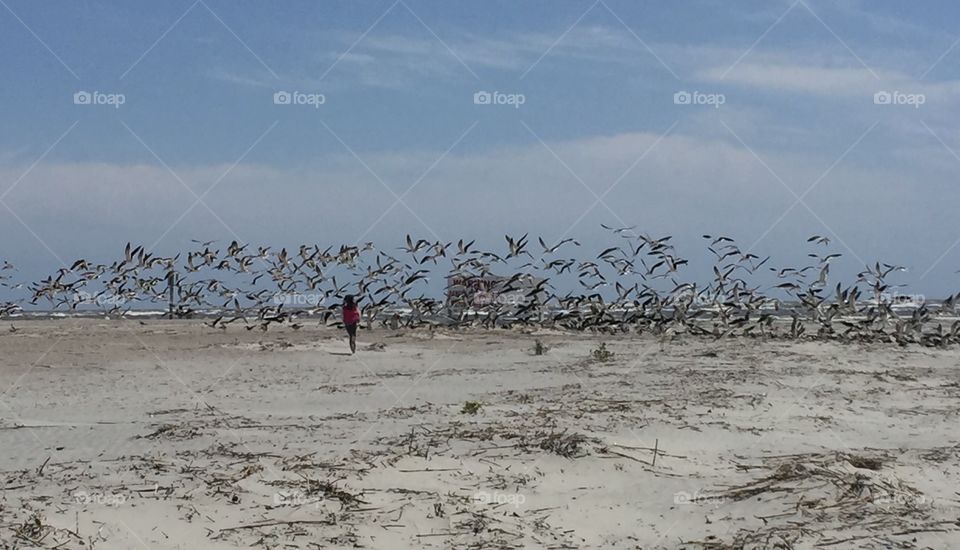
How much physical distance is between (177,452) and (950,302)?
21469 mm

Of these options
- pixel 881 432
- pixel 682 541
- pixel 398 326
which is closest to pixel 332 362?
pixel 398 326

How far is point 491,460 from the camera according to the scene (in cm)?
916

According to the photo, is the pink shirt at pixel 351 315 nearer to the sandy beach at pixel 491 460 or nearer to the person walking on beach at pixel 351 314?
the person walking on beach at pixel 351 314

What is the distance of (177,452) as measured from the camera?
9875mm

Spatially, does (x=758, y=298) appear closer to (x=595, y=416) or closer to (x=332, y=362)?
(x=332, y=362)

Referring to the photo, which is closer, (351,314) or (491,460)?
(491,460)

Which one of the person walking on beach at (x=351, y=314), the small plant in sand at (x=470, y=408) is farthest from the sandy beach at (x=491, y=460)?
the person walking on beach at (x=351, y=314)

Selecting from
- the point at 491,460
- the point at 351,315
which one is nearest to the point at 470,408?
the point at 491,460

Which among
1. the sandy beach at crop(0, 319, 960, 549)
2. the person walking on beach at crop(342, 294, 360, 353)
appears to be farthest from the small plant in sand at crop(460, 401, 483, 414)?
the person walking on beach at crop(342, 294, 360, 353)

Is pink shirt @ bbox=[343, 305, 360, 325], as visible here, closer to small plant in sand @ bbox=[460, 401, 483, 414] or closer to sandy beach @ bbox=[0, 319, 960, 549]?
sandy beach @ bbox=[0, 319, 960, 549]

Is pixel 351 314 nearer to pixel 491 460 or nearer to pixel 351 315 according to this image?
pixel 351 315

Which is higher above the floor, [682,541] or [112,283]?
[112,283]

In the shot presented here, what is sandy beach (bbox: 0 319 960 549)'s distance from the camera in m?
7.39

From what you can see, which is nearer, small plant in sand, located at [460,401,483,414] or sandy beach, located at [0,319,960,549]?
sandy beach, located at [0,319,960,549]
